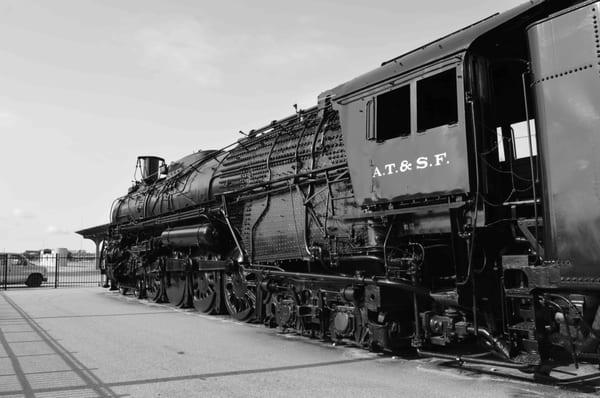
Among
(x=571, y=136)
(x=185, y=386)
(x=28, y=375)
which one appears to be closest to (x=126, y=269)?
(x=28, y=375)

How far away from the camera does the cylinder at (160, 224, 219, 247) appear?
1173 centimetres

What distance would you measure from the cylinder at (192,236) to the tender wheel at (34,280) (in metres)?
17.2

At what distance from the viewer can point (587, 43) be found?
4652mm

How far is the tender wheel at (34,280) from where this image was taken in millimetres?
27661

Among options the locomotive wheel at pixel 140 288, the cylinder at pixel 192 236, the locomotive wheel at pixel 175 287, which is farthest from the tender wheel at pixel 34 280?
the cylinder at pixel 192 236

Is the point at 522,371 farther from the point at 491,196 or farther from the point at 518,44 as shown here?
the point at 518,44

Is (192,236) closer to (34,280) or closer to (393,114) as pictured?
(393,114)

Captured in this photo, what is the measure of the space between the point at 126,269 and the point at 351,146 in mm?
14766

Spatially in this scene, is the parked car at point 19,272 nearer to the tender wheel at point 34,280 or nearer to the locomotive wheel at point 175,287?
the tender wheel at point 34,280

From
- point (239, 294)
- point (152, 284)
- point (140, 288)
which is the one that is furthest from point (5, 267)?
point (239, 294)

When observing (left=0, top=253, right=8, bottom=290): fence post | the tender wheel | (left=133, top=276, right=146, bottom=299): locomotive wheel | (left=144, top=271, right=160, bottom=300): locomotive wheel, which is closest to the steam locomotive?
(left=144, top=271, right=160, bottom=300): locomotive wheel

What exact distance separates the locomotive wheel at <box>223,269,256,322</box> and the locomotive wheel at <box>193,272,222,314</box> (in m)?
0.34

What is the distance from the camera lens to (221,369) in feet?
21.8

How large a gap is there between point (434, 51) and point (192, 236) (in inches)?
320
